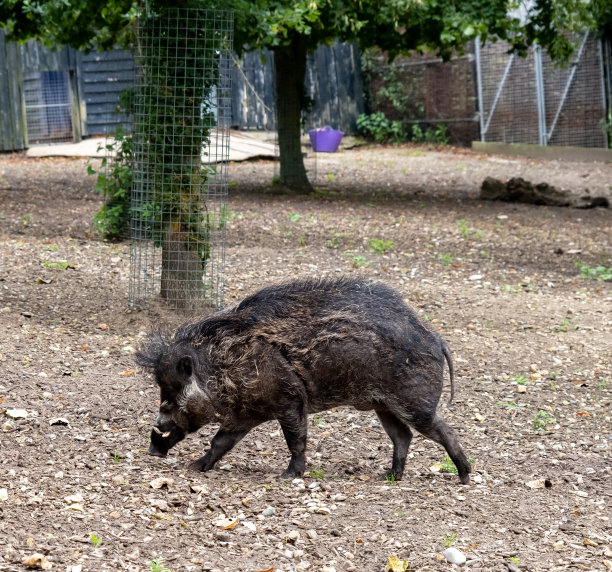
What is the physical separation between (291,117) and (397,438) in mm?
10687

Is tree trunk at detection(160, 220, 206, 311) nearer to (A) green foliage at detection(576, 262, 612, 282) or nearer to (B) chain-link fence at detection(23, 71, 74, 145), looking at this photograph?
(A) green foliage at detection(576, 262, 612, 282)

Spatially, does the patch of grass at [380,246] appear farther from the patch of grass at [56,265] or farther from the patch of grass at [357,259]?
the patch of grass at [56,265]

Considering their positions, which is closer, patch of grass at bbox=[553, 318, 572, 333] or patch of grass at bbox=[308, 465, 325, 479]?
patch of grass at bbox=[308, 465, 325, 479]

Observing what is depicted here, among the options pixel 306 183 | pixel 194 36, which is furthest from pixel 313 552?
pixel 306 183

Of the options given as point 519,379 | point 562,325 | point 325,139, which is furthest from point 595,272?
point 325,139

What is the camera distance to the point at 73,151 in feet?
66.8

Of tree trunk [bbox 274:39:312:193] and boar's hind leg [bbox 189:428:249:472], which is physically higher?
tree trunk [bbox 274:39:312:193]

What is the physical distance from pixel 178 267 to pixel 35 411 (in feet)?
7.80

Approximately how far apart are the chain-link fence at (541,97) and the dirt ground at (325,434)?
33.8 ft

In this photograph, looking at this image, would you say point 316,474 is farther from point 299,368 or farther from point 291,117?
point 291,117

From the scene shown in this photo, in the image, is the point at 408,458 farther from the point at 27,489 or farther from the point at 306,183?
the point at 306,183

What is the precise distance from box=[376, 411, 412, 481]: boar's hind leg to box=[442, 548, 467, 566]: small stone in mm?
1048

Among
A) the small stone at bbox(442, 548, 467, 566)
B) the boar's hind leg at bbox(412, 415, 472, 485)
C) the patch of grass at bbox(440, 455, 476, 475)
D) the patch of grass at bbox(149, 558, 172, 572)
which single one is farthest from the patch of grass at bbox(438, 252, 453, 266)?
the patch of grass at bbox(149, 558, 172, 572)

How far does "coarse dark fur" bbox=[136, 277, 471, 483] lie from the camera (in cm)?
454
